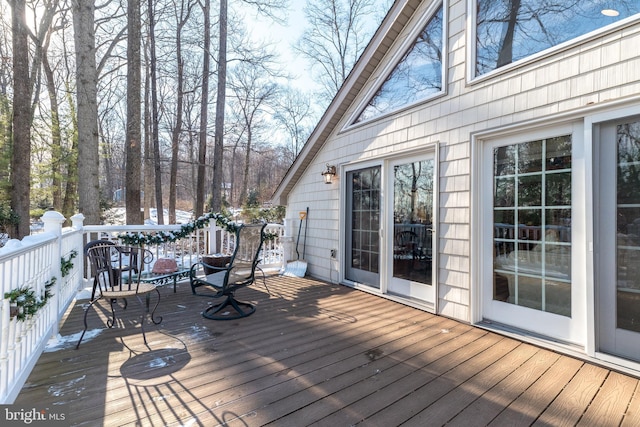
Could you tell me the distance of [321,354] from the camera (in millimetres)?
2668

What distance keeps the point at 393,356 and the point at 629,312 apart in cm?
183

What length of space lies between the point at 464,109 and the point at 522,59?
2.20 ft

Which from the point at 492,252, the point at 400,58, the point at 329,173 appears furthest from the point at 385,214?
the point at 400,58

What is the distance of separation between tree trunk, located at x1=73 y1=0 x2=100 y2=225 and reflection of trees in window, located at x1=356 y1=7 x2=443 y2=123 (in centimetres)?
515

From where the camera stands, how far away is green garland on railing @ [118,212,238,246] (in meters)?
4.87

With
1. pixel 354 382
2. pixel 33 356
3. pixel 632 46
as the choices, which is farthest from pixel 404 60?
pixel 33 356

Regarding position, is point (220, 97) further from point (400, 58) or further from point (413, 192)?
point (413, 192)

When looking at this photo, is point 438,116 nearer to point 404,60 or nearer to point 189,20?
point 404,60

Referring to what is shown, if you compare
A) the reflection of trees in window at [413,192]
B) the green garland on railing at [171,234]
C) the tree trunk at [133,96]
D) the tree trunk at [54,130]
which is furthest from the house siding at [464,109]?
the tree trunk at [54,130]

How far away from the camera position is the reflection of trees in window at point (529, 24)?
2654 mm

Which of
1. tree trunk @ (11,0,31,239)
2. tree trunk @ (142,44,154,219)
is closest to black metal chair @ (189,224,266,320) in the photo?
tree trunk @ (11,0,31,239)

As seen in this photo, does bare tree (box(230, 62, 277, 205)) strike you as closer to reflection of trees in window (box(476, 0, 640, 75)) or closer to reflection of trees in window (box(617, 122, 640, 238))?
reflection of trees in window (box(476, 0, 640, 75))

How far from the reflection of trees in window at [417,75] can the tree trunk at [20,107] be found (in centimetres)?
778

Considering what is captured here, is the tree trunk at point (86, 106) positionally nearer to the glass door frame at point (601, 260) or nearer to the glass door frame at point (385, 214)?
the glass door frame at point (385, 214)
